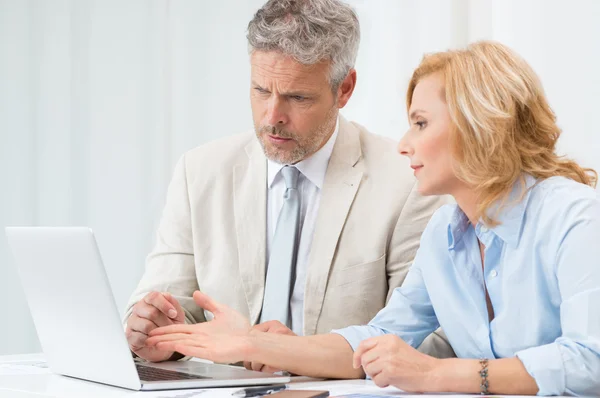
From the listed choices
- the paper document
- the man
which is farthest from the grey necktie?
the paper document

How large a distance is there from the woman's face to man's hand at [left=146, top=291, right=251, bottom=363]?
0.45m

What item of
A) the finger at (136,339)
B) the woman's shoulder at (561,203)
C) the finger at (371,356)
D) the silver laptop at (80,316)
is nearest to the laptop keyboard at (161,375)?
the silver laptop at (80,316)

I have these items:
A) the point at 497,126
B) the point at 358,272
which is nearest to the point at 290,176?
the point at 358,272

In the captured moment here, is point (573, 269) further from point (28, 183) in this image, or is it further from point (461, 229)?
point (28, 183)

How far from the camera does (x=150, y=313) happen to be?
5.89ft

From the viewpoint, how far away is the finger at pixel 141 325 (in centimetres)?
178

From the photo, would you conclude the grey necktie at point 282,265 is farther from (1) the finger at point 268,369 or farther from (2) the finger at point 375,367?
(2) the finger at point 375,367

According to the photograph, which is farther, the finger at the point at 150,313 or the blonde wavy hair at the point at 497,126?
the finger at the point at 150,313

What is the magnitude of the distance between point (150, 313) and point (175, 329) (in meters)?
0.14

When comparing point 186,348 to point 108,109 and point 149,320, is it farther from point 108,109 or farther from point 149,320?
point 108,109

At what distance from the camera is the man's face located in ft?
6.89

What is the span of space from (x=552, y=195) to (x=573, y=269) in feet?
0.53

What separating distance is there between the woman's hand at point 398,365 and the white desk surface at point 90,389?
21 millimetres

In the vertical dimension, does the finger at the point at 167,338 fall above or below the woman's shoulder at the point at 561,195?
below
